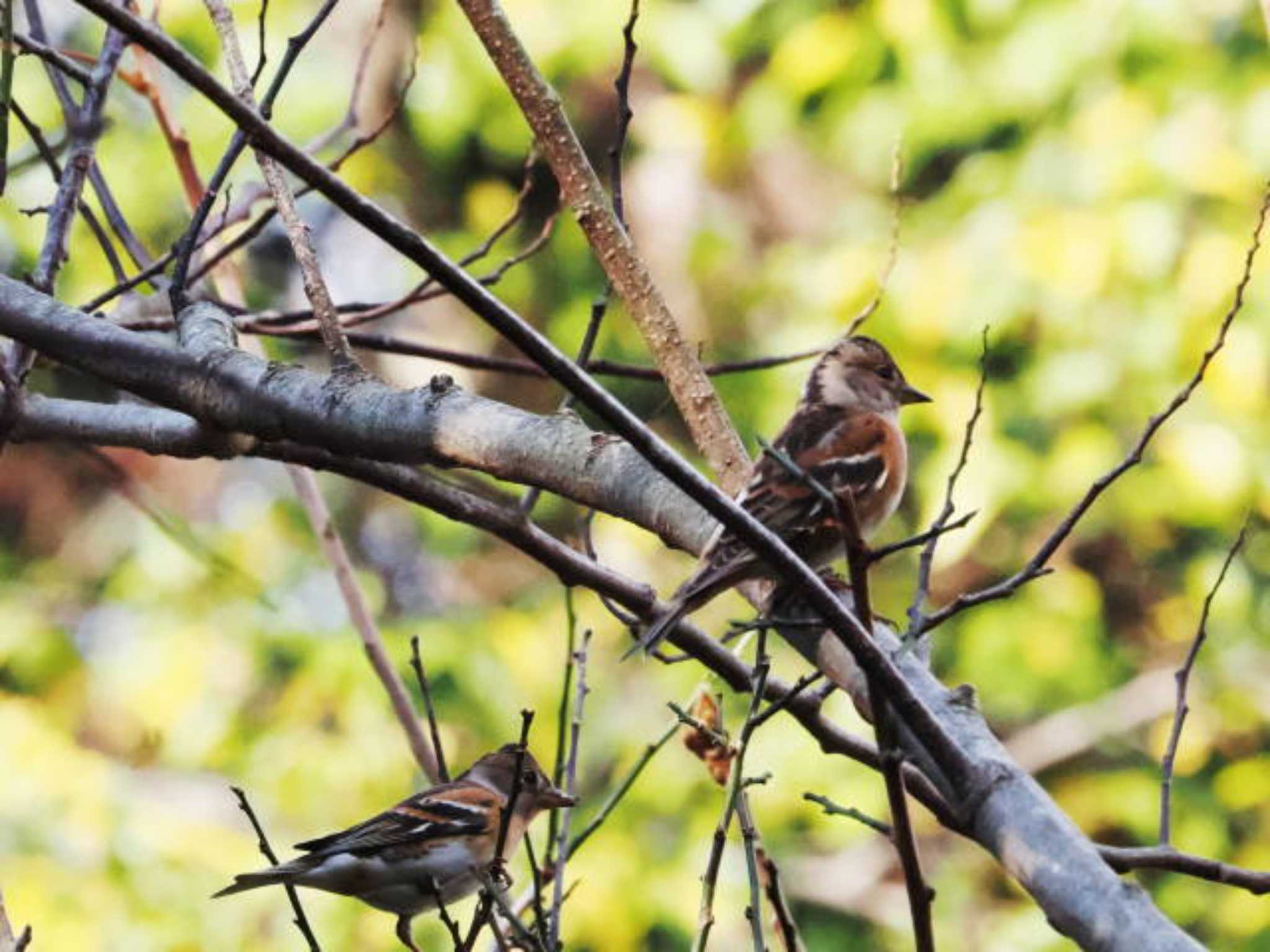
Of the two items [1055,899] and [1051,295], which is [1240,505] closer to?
[1051,295]

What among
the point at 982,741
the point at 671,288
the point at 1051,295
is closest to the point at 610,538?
the point at 671,288

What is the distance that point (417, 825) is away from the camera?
3443 millimetres

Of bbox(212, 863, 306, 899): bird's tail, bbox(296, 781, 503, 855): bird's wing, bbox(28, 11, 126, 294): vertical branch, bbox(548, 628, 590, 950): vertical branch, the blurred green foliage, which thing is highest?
the blurred green foliage

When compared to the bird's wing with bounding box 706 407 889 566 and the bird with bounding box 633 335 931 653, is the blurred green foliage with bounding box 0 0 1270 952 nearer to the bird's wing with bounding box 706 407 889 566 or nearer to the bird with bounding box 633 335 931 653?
the bird with bounding box 633 335 931 653

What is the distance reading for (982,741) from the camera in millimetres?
1765

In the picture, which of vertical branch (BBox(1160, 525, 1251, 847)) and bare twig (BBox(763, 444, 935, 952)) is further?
vertical branch (BBox(1160, 525, 1251, 847))

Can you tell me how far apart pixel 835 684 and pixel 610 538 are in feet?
16.6

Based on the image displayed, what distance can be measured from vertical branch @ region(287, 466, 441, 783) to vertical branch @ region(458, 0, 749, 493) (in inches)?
24.4

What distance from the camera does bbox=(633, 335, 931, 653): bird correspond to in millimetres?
2740

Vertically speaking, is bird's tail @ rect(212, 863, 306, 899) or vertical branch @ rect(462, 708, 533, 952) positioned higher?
bird's tail @ rect(212, 863, 306, 899)

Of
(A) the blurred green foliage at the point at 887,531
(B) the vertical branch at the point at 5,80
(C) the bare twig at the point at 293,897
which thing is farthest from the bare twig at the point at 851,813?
(A) the blurred green foliage at the point at 887,531

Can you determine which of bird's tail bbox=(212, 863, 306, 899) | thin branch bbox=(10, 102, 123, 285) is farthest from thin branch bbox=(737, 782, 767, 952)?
thin branch bbox=(10, 102, 123, 285)

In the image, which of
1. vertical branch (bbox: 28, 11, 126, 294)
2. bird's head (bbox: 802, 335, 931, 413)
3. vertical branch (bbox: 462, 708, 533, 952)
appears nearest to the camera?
vertical branch (bbox: 462, 708, 533, 952)

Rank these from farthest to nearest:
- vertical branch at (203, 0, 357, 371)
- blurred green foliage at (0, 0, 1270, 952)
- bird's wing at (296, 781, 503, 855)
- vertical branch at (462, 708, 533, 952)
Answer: blurred green foliage at (0, 0, 1270, 952) → bird's wing at (296, 781, 503, 855) → vertical branch at (203, 0, 357, 371) → vertical branch at (462, 708, 533, 952)
